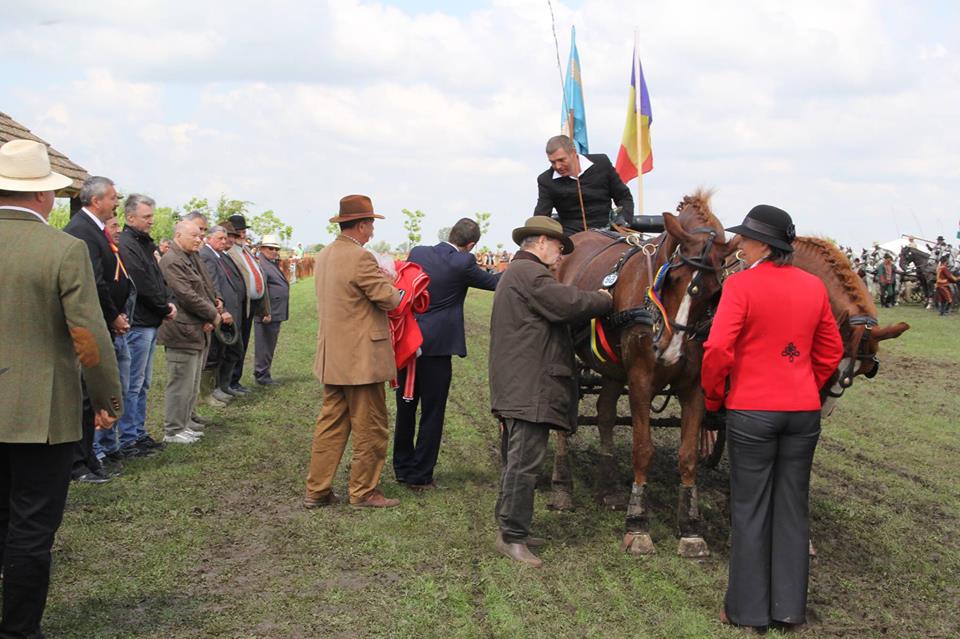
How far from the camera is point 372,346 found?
23.1ft

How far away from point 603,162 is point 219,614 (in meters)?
5.61

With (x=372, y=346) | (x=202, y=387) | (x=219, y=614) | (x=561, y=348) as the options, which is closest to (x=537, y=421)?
(x=561, y=348)

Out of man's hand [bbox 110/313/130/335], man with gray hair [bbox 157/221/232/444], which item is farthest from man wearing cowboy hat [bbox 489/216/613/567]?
man with gray hair [bbox 157/221/232/444]

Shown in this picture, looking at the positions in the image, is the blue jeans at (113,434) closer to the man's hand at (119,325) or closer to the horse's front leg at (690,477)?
the man's hand at (119,325)

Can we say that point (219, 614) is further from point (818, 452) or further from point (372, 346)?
point (818, 452)

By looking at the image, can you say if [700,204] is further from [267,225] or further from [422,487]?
[267,225]

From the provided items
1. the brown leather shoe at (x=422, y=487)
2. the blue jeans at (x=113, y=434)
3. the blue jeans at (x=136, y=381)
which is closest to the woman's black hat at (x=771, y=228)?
the brown leather shoe at (x=422, y=487)

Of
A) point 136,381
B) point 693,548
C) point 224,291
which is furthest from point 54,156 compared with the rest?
point 693,548

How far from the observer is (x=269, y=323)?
13.4 m

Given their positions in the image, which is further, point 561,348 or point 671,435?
point 671,435

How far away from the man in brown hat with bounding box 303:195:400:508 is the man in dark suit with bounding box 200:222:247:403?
179 inches

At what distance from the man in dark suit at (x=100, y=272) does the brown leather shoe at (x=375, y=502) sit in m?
2.14

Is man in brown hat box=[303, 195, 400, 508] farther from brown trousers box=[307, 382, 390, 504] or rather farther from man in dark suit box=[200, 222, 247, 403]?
man in dark suit box=[200, 222, 247, 403]

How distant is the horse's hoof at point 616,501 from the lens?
7.34 m
